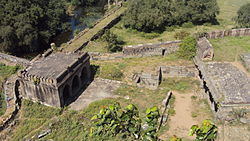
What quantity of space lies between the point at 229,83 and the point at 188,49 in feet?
26.2

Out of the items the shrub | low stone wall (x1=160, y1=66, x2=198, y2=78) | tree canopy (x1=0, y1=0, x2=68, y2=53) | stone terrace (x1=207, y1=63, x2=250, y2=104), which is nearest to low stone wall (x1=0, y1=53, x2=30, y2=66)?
tree canopy (x1=0, y1=0, x2=68, y2=53)

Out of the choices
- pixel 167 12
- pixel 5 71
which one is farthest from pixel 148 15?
pixel 5 71

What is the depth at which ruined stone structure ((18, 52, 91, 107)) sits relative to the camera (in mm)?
21844

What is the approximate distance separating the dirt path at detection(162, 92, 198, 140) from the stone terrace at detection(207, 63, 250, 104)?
272cm

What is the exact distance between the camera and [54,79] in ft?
69.7

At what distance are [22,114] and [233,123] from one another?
1720cm

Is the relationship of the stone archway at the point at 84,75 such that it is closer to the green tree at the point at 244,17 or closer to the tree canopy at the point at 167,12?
the tree canopy at the point at 167,12

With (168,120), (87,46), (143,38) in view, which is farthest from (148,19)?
(168,120)

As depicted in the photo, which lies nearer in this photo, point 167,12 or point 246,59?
point 246,59

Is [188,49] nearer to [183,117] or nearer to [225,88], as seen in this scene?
[225,88]

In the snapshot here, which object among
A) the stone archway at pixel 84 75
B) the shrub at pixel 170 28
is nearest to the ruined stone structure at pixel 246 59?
the shrub at pixel 170 28

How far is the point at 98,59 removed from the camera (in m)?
30.8

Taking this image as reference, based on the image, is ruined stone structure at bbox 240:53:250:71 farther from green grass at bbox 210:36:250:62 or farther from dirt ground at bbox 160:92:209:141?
dirt ground at bbox 160:92:209:141

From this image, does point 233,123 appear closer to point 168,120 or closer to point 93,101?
point 168,120
